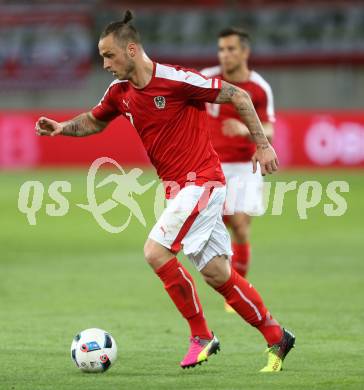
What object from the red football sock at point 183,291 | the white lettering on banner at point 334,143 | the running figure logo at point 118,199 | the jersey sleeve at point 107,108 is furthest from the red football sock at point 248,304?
the white lettering on banner at point 334,143

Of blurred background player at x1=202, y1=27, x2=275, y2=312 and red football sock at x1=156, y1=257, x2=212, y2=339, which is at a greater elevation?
blurred background player at x1=202, y1=27, x2=275, y2=312

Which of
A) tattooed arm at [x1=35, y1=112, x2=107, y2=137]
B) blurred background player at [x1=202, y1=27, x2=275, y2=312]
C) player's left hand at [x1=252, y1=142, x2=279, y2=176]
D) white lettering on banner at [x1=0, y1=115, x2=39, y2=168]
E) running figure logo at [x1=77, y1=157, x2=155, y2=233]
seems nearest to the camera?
player's left hand at [x1=252, y1=142, x2=279, y2=176]

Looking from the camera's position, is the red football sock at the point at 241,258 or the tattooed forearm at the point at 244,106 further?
the red football sock at the point at 241,258

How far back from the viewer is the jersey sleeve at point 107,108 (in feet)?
25.9

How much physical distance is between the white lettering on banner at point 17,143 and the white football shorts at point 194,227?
69.8 feet

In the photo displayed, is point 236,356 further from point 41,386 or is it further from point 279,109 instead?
point 279,109

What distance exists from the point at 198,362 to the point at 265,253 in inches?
304

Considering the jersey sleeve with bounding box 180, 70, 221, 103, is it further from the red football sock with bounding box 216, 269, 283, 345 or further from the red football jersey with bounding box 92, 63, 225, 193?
the red football sock with bounding box 216, 269, 283, 345

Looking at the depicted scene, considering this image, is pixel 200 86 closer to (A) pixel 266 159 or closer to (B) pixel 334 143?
(A) pixel 266 159

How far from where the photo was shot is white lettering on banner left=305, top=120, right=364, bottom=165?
27.3 metres

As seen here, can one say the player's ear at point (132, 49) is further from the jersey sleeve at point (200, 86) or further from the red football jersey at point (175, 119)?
the jersey sleeve at point (200, 86)

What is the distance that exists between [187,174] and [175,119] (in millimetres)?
379

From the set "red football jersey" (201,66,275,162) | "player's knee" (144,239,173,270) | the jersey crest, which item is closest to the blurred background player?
"red football jersey" (201,66,275,162)

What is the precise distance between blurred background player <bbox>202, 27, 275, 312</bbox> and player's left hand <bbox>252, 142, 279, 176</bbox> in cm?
363
